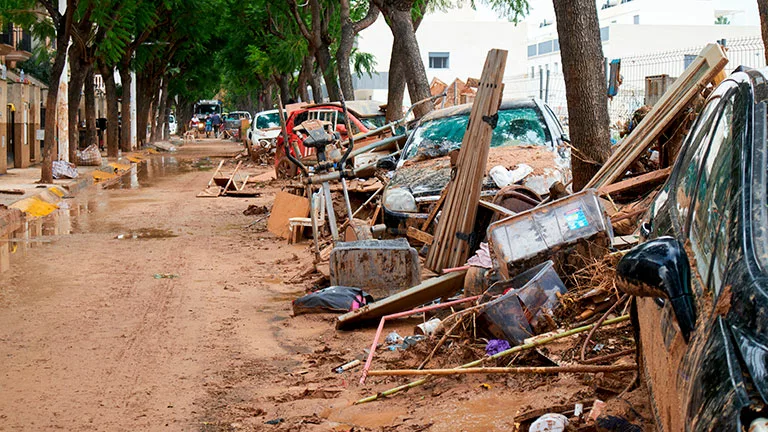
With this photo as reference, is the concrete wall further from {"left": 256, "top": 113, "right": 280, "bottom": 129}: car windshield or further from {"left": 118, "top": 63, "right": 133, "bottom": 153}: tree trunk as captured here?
{"left": 118, "top": 63, "right": 133, "bottom": 153}: tree trunk

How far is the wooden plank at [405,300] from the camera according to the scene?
767 centimetres

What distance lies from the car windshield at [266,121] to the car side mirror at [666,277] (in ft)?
110

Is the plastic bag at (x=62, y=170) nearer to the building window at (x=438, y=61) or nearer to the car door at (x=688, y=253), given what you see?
the car door at (x=688, y=253)

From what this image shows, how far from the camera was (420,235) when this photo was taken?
9930 millimetres

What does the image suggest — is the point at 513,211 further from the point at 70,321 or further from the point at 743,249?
the point at 743,249

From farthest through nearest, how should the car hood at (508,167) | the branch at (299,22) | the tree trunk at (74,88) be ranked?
the branch at (299,22) → the tree trunk at (74,88) → the car hood at (508,167)

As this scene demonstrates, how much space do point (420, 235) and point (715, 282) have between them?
23.8ft

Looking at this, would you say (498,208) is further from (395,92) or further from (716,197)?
(395,92)

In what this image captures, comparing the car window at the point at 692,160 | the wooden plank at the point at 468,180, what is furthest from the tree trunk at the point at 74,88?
the car window at the point at 692,160

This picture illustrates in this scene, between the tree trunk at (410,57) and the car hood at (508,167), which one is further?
the tree trunk at (410,57)

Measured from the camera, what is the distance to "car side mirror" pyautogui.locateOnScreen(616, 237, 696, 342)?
2656 mm

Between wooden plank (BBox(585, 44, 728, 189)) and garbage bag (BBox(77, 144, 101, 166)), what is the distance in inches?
907

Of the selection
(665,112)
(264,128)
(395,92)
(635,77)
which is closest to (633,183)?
(665,112)

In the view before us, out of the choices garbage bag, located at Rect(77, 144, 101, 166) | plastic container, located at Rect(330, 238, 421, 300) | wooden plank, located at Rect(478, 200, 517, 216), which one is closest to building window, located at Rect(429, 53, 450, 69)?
garbage bag, located at Rect(77, 144, 101, 166)
